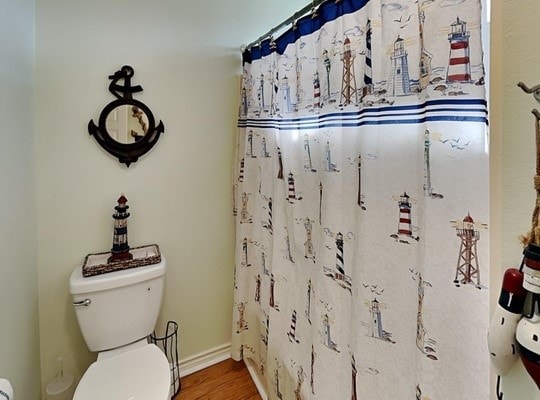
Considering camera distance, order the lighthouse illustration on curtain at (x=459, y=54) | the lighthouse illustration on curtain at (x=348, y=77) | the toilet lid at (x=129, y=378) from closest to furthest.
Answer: the lighthouse illustration on curtain at (x=459, y=54) < the lighthouse illustration on curtain at (x=348, y=77) < the toilet lid at (x=129, y=378)

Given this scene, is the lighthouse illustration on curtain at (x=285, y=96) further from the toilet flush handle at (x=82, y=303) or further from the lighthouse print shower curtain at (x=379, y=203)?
the toilet flush handle at (x=82, y=303)

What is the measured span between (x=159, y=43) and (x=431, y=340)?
182 centimetres

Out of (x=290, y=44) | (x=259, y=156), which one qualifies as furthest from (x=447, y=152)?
(x=259, y=156)

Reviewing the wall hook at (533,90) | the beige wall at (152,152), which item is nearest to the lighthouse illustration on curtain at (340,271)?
the wall hook at (533,90)

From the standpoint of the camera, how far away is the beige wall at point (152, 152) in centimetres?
143

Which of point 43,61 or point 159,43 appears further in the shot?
point 159,43

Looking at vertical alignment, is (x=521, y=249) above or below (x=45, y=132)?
below

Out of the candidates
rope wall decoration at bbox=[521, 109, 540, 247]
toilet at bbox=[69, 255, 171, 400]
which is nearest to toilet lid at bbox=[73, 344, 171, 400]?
toilet at bbox=[69, 255, 171, 400]

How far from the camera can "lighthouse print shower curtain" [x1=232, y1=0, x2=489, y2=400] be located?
0.64m

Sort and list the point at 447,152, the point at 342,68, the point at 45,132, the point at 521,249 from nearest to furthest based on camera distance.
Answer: the point at 521,249 < the point at 447,152 < the point at 342,68 < the point at 45,132

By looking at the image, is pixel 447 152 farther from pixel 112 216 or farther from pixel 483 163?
pixel 112 216

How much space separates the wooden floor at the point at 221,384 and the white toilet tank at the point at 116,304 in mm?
511

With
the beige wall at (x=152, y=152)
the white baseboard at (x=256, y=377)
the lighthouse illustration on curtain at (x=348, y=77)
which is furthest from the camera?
the white baseboard at (x=256, y=377)

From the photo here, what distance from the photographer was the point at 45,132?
1404 mm
